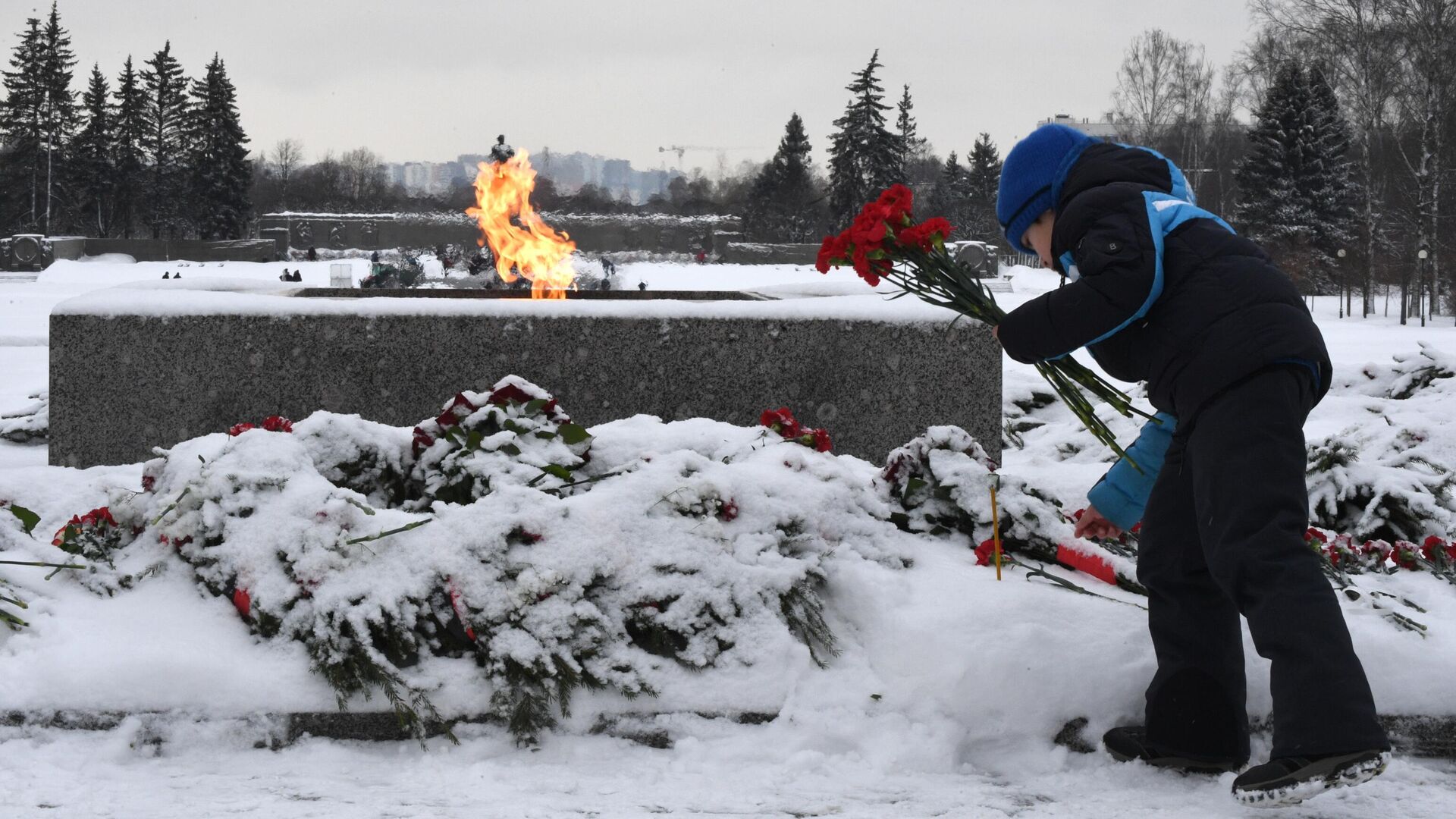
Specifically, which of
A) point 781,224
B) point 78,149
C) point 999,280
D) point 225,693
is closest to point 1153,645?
point 225,693

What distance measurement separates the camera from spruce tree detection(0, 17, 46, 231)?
49812mm

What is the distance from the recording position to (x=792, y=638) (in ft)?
9.04

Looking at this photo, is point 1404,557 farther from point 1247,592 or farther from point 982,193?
point 982,193

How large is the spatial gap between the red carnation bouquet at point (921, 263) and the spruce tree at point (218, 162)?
53.1 meters

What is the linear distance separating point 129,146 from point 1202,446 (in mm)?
57893

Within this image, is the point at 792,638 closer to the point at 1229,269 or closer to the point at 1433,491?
the point at 1229,269

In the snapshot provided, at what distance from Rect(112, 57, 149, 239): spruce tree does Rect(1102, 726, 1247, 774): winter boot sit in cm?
5672

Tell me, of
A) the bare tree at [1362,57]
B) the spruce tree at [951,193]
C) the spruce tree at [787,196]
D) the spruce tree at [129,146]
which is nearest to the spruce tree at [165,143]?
the spruce tree at [129,146]

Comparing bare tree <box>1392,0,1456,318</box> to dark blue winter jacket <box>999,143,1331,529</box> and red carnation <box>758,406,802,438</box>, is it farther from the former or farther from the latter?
dark blue winter jacket <box>999,143,1331,529</box>

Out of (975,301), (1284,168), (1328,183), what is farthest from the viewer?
(1328,183)

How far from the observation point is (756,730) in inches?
101

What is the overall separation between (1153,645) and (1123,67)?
41.6 m

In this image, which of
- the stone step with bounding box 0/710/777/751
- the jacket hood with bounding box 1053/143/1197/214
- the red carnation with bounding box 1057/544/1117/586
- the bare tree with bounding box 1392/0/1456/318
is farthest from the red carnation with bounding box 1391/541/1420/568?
the bare tree with bounding box 1392/0/1456/318

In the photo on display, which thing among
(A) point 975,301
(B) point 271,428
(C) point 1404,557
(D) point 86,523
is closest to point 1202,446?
(A) point 975,301
